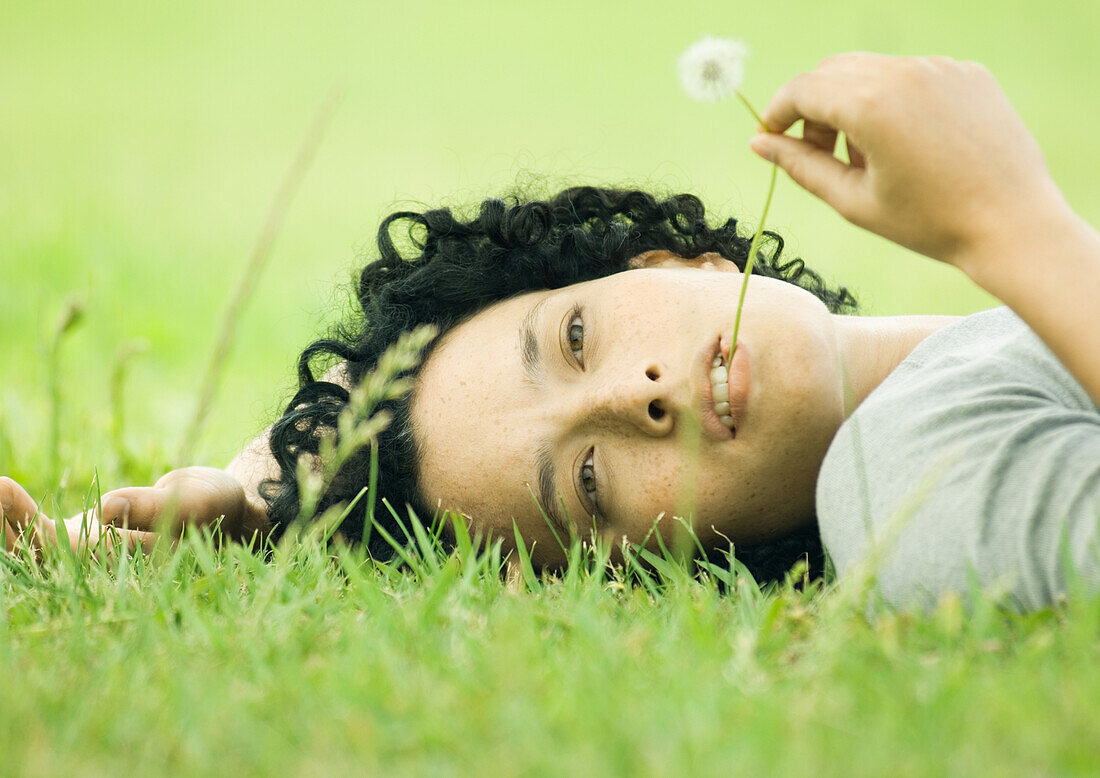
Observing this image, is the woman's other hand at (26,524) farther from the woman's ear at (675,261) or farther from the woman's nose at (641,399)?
the woman's ear at (675,261)

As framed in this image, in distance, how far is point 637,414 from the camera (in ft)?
6.10

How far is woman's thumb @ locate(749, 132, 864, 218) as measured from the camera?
153 centimetres

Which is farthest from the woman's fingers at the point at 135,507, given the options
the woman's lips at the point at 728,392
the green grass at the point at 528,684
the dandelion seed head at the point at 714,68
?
the dandelion seed head at the point at 714,68

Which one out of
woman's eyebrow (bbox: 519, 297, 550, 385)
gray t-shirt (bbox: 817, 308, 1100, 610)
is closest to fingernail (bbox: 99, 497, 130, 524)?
woman's eyebrow (bbox: 519, 297, 550, 385)

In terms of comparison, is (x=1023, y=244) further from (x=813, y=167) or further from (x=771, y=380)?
(x=771, y=380)

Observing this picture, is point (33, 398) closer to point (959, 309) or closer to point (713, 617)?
point (713, 617)

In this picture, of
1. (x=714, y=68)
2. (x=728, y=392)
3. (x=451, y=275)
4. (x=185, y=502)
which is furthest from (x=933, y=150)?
(x=185, y=502)

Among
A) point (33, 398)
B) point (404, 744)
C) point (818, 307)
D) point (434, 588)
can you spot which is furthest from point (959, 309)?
point (404, 744)

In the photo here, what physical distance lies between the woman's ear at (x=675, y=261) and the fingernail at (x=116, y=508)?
4.13 ft

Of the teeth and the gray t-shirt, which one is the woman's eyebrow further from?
the gray t-shirt

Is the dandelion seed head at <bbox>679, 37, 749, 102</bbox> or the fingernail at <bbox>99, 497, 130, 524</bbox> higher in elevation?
the dandelion seed head at <bbox>679, 37, 749, 102</bbox>

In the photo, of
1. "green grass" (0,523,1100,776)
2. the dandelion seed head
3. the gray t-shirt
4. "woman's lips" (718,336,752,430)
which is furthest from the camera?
"woman's lips" (718,336,752,430)

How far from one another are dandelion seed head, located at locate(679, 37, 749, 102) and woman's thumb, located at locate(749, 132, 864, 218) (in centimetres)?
10

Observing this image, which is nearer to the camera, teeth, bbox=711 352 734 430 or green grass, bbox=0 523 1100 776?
green grass, bbox=0 523 1100 776
